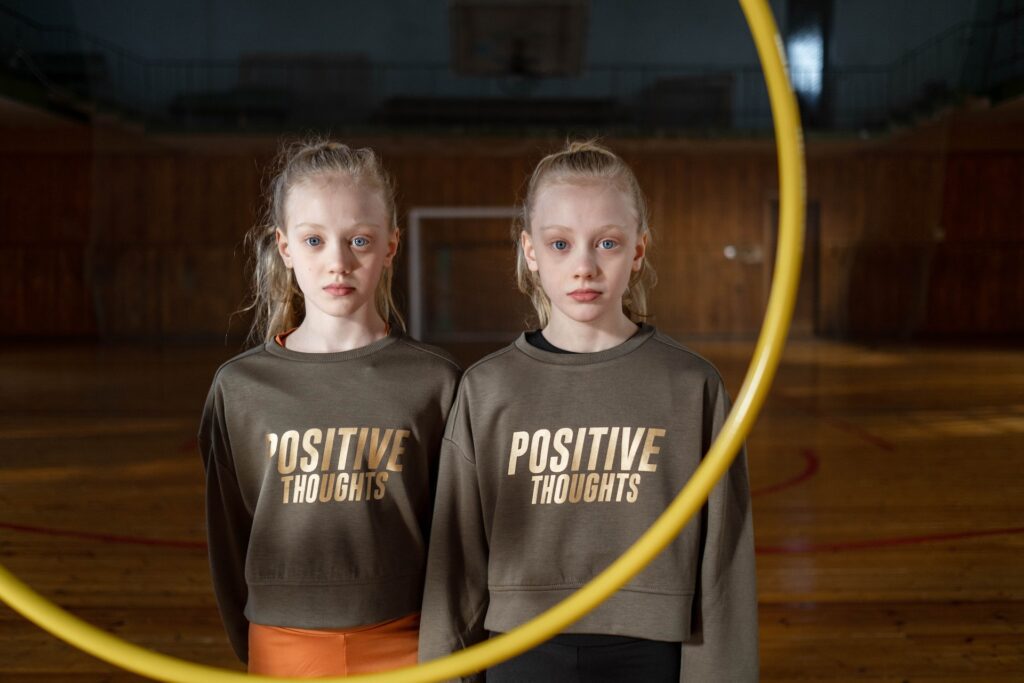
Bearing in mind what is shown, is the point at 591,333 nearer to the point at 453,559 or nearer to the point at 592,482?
the point at 592,482

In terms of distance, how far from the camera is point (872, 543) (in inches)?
161

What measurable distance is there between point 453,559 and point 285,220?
622 mm

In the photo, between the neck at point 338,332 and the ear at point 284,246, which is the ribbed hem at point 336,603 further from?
the ear at point 284,246

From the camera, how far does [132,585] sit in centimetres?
357

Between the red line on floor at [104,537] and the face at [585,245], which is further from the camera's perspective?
the red line on floor at [104,537]

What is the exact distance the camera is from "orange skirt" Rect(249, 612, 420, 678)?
159cm

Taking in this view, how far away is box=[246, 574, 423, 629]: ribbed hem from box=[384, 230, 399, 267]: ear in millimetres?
528

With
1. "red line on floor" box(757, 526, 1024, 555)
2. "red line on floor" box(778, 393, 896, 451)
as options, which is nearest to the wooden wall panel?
"red line on floor" box(778, 393, 896, 451)

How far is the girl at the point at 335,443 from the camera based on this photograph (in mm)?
1563

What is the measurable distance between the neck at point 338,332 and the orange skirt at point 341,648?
1.50 ft

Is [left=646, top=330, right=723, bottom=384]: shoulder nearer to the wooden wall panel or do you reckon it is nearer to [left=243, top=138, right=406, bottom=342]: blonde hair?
[left=243, top=138, right=406, bottom=342]: blonde hair

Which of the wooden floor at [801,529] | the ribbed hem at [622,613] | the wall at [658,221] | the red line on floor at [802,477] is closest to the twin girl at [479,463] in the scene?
the ribbed hem at [622,613]

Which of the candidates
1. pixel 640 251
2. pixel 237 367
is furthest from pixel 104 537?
pixel 640 251

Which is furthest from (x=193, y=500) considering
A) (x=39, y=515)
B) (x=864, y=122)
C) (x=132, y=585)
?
(x=864, y=122)
